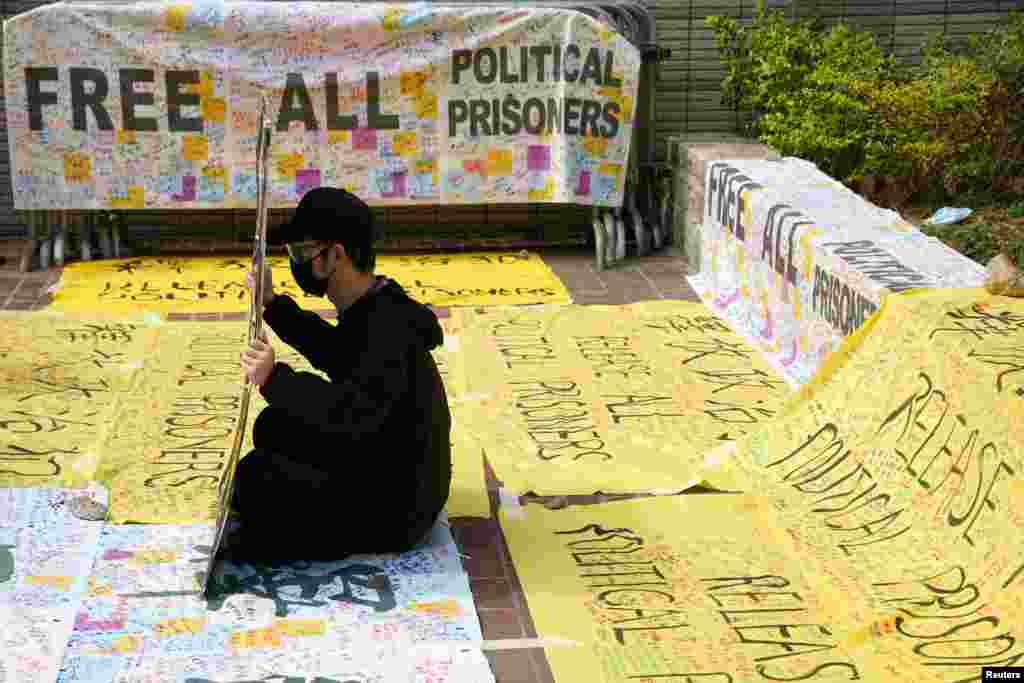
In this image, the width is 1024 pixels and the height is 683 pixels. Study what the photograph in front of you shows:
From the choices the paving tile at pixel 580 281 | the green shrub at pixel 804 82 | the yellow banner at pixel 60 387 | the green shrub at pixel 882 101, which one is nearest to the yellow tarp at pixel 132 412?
the yellow banner at pixel 60 387

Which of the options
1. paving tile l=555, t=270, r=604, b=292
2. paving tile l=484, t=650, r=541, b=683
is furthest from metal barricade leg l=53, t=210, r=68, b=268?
paving tile l=484, t=650, r=541, b=683

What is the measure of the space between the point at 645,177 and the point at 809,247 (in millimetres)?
2817

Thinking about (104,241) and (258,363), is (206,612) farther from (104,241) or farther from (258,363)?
(104,241)

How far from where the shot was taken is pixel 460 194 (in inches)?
353

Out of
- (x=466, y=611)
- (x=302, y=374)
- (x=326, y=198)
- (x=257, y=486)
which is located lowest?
(x=466, y=611)

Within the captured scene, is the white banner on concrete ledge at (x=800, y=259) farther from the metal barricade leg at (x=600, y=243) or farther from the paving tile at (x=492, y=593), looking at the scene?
the paving tile at (x=492, y=593)

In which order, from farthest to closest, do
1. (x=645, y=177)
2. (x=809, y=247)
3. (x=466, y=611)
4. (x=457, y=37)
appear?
(x=645, y=177), (x=457, y=37), (x=809, y=247), (x=466, y=611)

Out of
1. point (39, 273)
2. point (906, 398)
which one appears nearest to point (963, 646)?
point (906, 398)

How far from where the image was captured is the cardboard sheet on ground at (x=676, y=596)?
4.20 meters

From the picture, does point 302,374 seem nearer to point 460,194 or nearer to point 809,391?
point 809,391

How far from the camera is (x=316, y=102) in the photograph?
28.8 ft

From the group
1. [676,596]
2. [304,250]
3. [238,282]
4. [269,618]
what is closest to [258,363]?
[304,250]

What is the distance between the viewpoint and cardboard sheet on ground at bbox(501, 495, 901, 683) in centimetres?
420

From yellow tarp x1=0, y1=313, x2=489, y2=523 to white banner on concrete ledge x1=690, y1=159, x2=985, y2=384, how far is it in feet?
5.58
